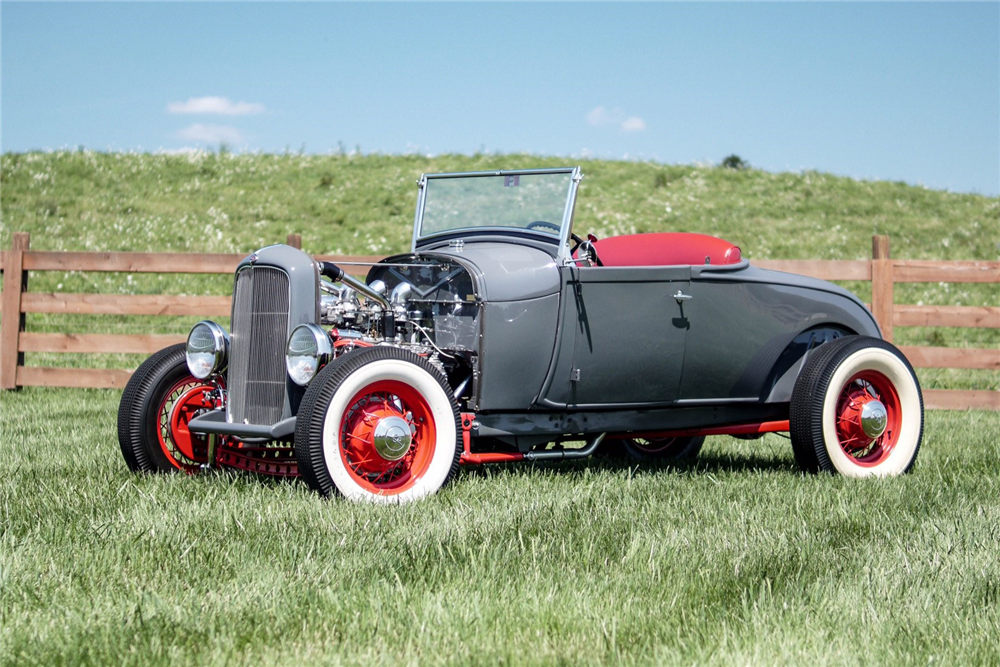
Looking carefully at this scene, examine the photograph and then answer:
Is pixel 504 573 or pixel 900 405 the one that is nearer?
pixel 504 573

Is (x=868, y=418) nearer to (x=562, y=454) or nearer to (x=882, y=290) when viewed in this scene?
(x=562, y=454)

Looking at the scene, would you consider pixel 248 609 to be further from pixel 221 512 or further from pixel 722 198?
pixel 722 198

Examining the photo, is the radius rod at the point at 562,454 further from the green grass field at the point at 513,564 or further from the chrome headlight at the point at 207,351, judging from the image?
the chrome headlight at the point at 207,351

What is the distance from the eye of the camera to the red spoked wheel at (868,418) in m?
5.44

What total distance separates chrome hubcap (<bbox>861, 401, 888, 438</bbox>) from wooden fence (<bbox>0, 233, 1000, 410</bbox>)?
385cm

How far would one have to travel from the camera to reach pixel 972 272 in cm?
925

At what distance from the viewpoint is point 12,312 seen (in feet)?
32.4

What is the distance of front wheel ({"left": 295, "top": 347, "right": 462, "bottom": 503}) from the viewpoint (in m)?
4.16

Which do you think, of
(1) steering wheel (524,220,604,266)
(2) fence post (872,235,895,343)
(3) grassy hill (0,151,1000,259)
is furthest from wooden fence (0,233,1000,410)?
(3) grassy hill (0,151,1000,259)

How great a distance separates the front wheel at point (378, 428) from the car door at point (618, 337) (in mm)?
689

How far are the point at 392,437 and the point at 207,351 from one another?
3.85 ft

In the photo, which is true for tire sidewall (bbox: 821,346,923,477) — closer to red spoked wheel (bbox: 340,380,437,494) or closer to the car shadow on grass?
the car shadow on grass

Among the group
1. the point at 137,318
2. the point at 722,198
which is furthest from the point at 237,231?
the point at 722,198

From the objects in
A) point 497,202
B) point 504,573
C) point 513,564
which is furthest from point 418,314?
point 504,573
